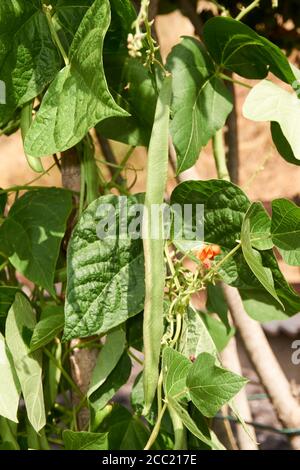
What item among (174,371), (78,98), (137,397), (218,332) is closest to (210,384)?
(174,371)

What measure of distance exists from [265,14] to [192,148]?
2.23 feet

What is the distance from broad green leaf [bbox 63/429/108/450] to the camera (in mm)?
689

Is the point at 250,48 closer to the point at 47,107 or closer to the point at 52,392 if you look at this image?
the point at 47,107

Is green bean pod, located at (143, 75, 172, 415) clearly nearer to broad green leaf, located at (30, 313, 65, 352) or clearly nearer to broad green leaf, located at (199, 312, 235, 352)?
broad green leaf, located at (30, 313, 65, 352)

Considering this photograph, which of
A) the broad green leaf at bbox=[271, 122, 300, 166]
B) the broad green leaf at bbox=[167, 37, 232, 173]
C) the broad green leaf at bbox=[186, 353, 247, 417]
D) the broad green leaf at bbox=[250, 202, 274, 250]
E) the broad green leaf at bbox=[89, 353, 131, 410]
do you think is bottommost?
the broad green leaf at bbox=[89, 353, 131, 410]

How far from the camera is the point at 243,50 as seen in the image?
0.70 meters

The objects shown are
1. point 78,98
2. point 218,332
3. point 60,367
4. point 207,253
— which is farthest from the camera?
point 218,332

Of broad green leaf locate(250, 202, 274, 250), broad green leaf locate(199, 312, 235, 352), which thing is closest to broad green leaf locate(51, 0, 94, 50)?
broad green leaf locate(250, 202, 274, 250)

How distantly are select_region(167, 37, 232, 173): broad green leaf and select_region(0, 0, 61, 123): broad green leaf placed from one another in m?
0.11

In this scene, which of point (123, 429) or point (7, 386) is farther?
point (123, 429)

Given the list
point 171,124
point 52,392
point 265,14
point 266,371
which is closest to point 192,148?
point 171,124

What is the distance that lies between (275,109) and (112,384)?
0.30m

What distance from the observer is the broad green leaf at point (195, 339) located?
697 mm

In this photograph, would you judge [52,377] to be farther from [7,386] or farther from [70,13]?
[70,13]
